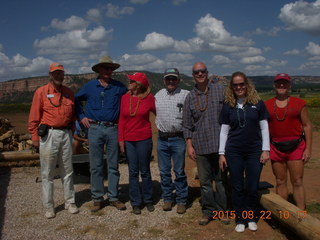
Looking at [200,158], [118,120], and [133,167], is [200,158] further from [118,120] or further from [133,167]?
[118,120]

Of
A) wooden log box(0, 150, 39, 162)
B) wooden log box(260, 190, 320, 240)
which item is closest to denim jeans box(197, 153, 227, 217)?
wooden log box(260, 190, 320, 240)

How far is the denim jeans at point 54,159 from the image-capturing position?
445 cm

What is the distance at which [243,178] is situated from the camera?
3.90 metres

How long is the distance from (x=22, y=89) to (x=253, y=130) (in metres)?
153

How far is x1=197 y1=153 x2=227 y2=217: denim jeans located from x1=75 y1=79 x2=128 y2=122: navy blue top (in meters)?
1.48

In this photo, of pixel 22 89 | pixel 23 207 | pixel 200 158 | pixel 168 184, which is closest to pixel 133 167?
pixel 168 184

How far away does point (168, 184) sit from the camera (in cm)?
475

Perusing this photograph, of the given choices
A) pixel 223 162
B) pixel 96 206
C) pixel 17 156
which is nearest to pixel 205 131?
pixel 223 162

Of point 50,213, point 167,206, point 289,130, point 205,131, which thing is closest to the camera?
point 289,130

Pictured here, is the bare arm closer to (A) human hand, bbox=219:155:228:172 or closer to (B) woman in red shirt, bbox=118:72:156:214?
(A) human hand, bbox=219:155:228:172

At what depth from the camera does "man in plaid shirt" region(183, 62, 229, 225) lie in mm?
4020

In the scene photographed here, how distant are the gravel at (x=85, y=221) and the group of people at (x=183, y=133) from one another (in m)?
0.16

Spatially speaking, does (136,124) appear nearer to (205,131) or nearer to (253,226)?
(205,131)

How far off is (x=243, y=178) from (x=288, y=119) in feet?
3.10
